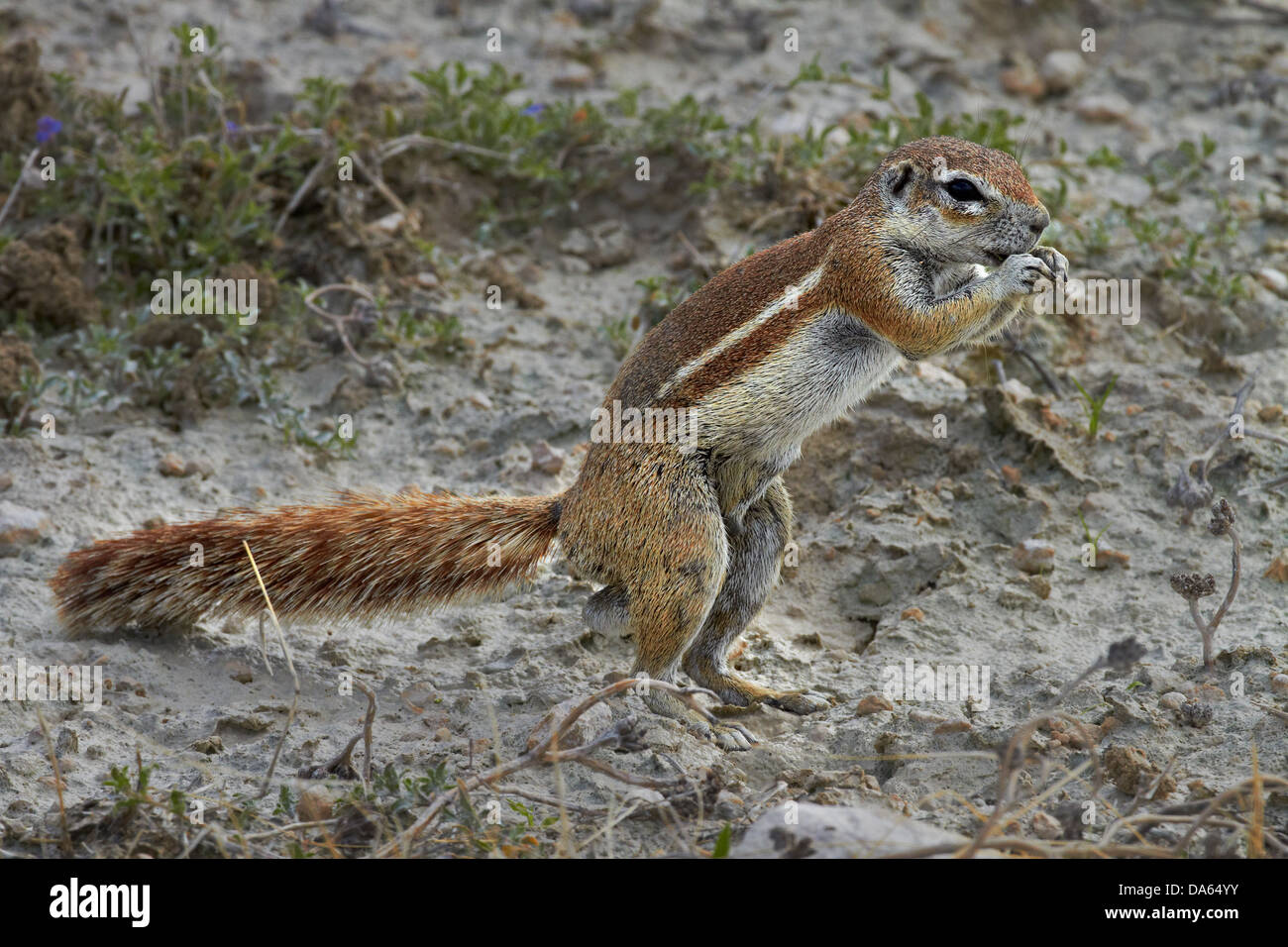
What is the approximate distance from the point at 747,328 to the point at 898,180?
737 mm

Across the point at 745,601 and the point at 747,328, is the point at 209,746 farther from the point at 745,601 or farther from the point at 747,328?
the point at 747,328

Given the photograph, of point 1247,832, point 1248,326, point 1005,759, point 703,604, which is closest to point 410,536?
point 703,604

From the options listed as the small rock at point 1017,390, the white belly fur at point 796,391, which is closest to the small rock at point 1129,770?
the white belly fur at point 796,391

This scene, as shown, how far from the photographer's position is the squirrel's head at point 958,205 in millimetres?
4586

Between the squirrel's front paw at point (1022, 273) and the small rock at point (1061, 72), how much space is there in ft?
13.8

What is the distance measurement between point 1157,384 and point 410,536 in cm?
350

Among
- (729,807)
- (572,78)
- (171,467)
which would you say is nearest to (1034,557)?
(729,807)

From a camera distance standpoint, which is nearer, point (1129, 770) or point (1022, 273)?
point (1129, 770)

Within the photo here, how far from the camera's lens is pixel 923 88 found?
8.23m

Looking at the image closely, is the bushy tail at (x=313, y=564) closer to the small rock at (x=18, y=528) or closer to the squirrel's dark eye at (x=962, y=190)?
the small rock at (x=18, y=528)

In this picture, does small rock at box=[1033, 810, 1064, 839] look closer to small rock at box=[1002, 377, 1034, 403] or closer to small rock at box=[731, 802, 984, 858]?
small rock at box=[731, 802, 984, 858]

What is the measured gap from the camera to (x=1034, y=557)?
17.7 feet

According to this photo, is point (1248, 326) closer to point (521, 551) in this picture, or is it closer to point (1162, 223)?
point (1162, 223)

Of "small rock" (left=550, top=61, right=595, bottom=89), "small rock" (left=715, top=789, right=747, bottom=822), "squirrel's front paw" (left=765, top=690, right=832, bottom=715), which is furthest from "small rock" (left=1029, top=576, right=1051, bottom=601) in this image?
"small rock" (left=550, top=61, right=595, bottom=89)
